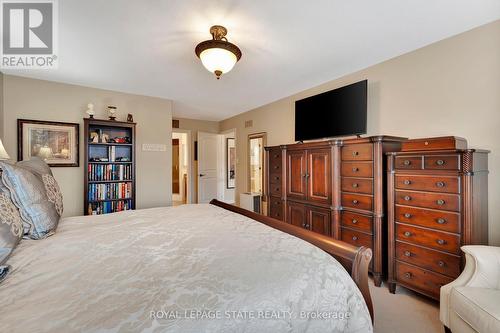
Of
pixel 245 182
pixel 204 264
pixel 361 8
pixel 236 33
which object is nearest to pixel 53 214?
pixel 204 264

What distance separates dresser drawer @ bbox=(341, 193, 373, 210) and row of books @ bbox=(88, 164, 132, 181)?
131 inches

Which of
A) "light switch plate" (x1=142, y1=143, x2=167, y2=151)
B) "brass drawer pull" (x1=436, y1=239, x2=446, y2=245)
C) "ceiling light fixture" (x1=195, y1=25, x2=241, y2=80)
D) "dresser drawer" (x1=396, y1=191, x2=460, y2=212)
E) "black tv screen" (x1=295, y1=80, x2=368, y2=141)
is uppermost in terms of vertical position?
"ceiling light fixture" (x1=195, y1=25, x2=241, y2=80)

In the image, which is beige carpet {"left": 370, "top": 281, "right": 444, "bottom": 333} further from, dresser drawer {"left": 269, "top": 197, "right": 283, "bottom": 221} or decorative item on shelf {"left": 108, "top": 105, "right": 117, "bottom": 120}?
decorative item on shelf {"left": 108, "top": 105, "right": 117, "bottom": 120}

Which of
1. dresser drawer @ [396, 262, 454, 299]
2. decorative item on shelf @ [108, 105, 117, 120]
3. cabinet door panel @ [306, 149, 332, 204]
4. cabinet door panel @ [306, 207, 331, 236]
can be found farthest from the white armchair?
decorative item on shelf @ [108, 105, 117, 120]

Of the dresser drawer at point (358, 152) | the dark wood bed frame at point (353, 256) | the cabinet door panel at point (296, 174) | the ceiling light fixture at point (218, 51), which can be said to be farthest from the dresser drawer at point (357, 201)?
the ceiling light fixture at point (218, 51)

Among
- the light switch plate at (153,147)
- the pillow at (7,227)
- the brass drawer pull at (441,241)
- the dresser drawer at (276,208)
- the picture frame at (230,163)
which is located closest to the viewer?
the pillow at (7,227)

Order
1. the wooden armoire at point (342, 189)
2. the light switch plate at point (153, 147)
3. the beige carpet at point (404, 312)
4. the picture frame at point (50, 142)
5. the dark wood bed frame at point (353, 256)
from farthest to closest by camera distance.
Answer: the light switch plate at point (153, 147) < the picture frame at point (50, 142) < the wooden armoire at point (342, 189) < the beige carpet at point (404, 312) < the dark wood bed frame at point (353, 256)

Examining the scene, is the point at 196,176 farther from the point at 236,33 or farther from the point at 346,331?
the point at 346,331

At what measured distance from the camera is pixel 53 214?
153 centimetres

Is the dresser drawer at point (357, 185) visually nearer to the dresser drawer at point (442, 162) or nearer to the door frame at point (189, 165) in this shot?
the dresser drawer at point (442, 162)

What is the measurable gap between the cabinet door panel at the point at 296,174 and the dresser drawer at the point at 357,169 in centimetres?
55

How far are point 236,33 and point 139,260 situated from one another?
81.0 inches

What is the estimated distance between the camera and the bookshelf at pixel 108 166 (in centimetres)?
341

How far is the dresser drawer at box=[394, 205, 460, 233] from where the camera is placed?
182 centimetres
